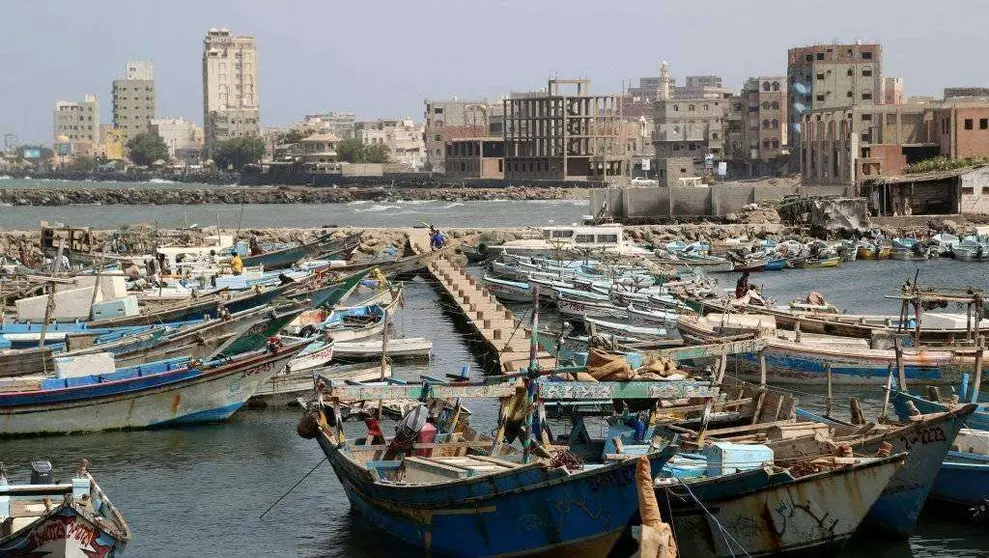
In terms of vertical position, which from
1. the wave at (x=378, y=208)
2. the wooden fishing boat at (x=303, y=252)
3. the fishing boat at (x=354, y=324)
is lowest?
the wave at (x=378, y=208)

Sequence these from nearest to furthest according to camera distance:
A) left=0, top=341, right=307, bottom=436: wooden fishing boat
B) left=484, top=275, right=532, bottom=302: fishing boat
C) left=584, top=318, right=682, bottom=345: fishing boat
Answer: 1. left=0, top=341, right=307, bottom=436: wooden fishing boat
2. left=584, top=318, right=682, bottom=345: fishing boat
3. left=484, top=275, right=532, bottom=302: fishing boat

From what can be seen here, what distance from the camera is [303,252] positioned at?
2024 inches

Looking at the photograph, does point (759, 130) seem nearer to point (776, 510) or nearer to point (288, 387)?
point (288, 387)

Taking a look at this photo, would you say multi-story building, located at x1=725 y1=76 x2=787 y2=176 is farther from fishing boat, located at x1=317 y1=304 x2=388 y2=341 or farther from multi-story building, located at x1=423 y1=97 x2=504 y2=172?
fishing boat, located at x1=317 y1=304 x2=388 y2=341

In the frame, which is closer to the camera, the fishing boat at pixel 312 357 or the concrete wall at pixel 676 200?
the fishing boat at pixel 312 357

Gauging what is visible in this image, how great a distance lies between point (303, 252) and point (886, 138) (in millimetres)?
44826

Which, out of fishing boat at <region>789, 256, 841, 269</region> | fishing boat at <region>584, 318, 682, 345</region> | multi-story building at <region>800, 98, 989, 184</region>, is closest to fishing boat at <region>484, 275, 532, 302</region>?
fishing boat at <region>584, 318, 682, 345</region>

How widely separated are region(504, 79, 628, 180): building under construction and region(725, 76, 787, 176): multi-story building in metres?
10.7

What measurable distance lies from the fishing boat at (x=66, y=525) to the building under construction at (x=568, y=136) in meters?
130

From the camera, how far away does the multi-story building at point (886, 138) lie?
79.4 m

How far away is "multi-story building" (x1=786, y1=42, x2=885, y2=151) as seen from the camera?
384 ft

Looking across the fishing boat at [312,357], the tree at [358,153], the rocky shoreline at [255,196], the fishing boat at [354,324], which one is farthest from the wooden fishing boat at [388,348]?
the tree at [358,153]

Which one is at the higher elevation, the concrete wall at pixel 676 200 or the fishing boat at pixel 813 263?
the concrete wall at pixel 676 200

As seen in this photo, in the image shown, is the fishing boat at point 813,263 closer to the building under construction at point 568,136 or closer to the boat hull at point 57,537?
the boat hull at point 57,537
